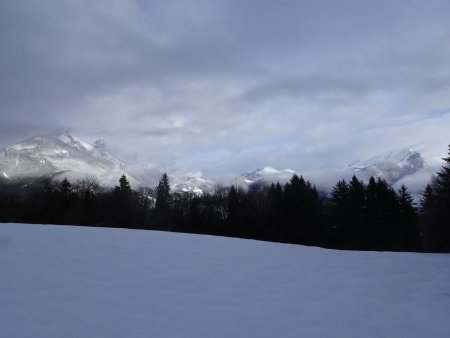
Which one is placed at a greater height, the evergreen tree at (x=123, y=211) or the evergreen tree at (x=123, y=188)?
the evergreen tree at (x=123, y=188)

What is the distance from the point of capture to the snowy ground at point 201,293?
5180 millimetres

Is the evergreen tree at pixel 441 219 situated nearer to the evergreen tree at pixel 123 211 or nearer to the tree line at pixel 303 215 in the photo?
the tree line at pixel 303 215

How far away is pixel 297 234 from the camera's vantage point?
43625 mm

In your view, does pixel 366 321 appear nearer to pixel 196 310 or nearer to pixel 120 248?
pixel 196 310

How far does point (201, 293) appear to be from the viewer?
21.7 feet

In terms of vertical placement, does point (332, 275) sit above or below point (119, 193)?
below

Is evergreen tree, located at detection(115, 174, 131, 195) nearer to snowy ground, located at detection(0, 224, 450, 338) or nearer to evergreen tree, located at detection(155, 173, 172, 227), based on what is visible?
evergreen tree, located at detection(155, 173, 172, 227)

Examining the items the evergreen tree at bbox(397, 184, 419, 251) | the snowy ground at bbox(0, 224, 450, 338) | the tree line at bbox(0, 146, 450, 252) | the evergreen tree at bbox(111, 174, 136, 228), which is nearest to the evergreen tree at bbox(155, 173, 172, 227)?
the tree line at bbox(0, 146, 450, 252)

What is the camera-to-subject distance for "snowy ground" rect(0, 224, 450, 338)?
518 centimetres

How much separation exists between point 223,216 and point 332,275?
49.4 meters

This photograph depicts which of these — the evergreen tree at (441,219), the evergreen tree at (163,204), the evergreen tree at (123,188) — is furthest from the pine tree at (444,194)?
the evergreen tree at (123,188)

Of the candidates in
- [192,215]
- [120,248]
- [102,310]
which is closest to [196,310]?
[102,310]

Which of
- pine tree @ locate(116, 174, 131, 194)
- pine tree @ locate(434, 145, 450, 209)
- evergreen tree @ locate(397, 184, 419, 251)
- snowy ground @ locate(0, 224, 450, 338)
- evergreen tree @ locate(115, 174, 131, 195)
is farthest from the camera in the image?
pine tree @ locate(116, 174, 131, 194)

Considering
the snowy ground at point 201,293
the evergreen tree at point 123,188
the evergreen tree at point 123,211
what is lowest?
the snowy ground at point 201,293
